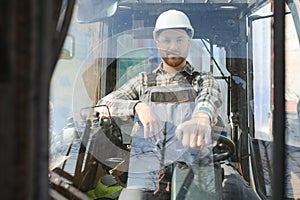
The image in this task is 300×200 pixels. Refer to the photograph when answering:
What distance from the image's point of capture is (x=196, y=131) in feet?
4.82

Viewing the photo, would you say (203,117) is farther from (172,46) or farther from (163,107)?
(172,46)

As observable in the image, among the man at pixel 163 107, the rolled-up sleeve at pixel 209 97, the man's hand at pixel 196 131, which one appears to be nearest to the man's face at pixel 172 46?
the man at pixel 163 107

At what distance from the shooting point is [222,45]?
6.08 feet

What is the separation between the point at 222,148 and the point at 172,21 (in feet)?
1.75

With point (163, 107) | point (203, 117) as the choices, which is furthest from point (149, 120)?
point (203, 117)

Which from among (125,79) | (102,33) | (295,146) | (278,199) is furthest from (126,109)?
(278,199)

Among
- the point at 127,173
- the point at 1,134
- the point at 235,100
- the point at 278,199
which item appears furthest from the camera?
the point at 235,100

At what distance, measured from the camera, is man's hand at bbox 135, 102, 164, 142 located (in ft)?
5.19

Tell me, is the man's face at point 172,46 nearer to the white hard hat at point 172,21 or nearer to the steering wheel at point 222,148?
the white hard hat at point 172,21

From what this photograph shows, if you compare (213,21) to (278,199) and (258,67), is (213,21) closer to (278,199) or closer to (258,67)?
(258,67)

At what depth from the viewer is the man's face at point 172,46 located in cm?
166

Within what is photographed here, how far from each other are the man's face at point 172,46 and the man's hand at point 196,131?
0.78 ft

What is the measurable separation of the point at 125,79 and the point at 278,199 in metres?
1.15

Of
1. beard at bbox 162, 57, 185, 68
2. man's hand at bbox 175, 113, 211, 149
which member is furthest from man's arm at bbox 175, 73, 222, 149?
beard at bbox 162, 57, 185, 68
